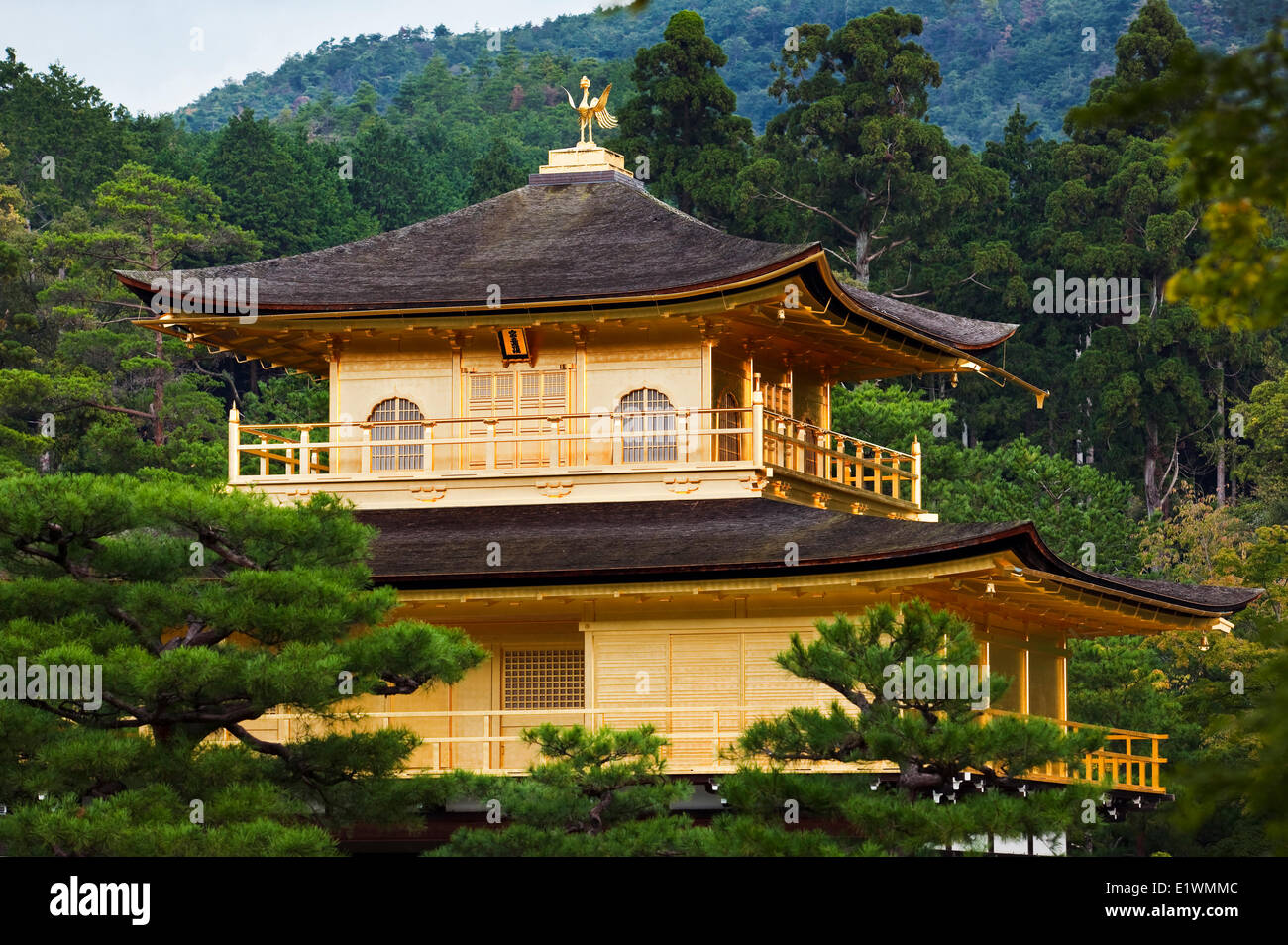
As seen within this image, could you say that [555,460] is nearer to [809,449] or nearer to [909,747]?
[809,449]

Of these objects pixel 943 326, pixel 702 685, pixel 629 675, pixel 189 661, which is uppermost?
pixel 943 326

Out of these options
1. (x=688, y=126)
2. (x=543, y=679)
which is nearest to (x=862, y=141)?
(x=688, y=126)

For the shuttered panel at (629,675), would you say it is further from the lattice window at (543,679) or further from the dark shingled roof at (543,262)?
the dark shingled roof at (543,262)

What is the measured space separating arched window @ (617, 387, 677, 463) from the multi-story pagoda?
1.2 inches

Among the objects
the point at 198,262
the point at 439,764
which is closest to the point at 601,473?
the point at 439,764

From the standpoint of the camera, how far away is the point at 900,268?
209 ft

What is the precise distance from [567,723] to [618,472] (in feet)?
11.0

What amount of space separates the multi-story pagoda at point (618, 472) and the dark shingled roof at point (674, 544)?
0.16 ft

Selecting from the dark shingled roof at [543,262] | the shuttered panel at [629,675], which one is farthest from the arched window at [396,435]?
the shuttered panel at [629,675]
